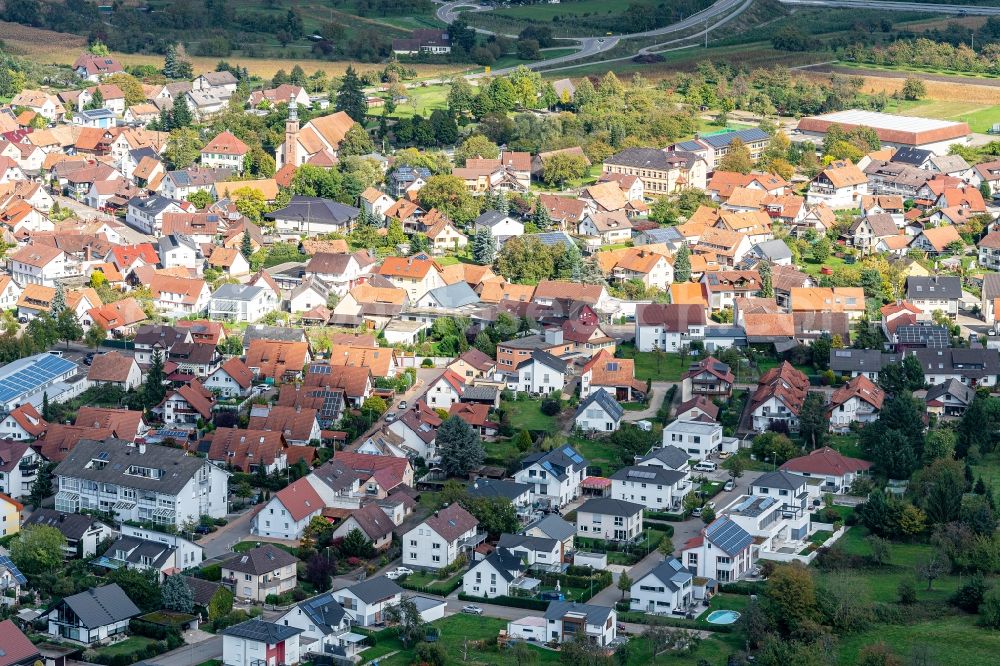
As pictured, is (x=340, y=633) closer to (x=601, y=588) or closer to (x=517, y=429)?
(x=601, y=588)

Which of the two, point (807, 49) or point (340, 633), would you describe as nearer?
point (340, 633)

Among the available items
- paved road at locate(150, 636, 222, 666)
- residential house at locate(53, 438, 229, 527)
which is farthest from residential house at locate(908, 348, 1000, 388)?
paved road at locate(150, 636, 222, 666)

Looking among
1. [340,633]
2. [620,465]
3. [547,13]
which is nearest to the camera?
[340,633]

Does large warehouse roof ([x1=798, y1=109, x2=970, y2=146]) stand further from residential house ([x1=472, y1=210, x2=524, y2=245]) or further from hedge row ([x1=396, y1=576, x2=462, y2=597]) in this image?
hedge row ([x1=396, y1=576, x2=462, y2=597])

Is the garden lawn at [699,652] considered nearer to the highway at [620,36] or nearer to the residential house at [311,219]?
the residential house at [311,219]


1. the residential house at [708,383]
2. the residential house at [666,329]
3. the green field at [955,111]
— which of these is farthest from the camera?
the green field at [955,111]

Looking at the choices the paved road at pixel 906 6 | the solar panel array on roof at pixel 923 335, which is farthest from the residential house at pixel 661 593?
the paved road at pixel 906 6

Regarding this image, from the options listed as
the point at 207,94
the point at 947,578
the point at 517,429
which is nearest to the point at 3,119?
the point at 207,94
